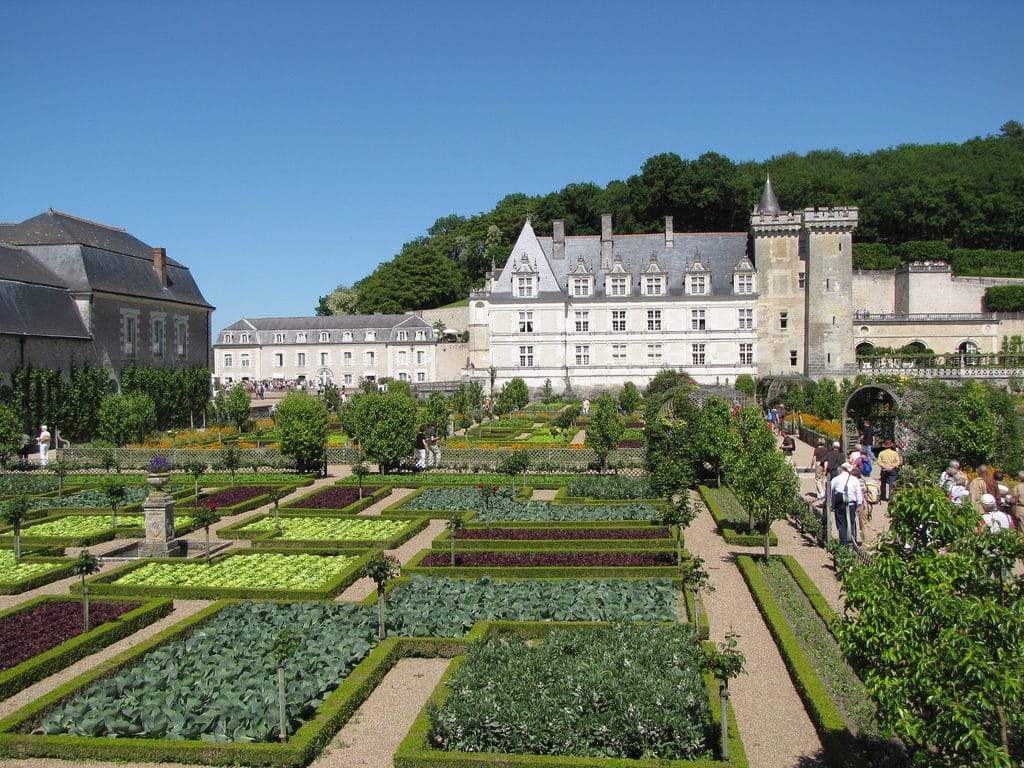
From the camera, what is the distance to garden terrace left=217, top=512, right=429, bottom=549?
1520cm

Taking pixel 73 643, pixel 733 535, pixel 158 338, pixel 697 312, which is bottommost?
pixel 73 643

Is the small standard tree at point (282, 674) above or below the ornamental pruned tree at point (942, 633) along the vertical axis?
below

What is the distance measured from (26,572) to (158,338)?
2461 cm

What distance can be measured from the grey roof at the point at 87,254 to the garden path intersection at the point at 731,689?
74.1 ft

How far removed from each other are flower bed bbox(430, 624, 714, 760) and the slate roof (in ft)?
174

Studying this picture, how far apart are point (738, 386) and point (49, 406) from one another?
3328 centimetres

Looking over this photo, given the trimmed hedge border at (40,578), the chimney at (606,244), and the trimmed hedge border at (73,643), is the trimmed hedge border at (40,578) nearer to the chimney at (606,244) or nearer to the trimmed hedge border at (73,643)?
the trimmed hedge border at (73,643)

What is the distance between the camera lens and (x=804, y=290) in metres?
46.6

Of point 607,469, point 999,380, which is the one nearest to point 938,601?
point 607,469

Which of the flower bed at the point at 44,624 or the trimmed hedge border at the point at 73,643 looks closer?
the trimmed hedge border at the point at 73,643

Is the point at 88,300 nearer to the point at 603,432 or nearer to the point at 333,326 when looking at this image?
the point at 603,432

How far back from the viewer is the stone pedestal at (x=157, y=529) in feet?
48.3

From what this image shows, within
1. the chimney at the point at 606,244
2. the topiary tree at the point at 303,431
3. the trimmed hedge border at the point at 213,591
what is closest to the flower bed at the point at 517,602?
the trimmed hedge border at the point at 213,591

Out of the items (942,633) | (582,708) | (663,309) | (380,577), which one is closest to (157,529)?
(380,577)
